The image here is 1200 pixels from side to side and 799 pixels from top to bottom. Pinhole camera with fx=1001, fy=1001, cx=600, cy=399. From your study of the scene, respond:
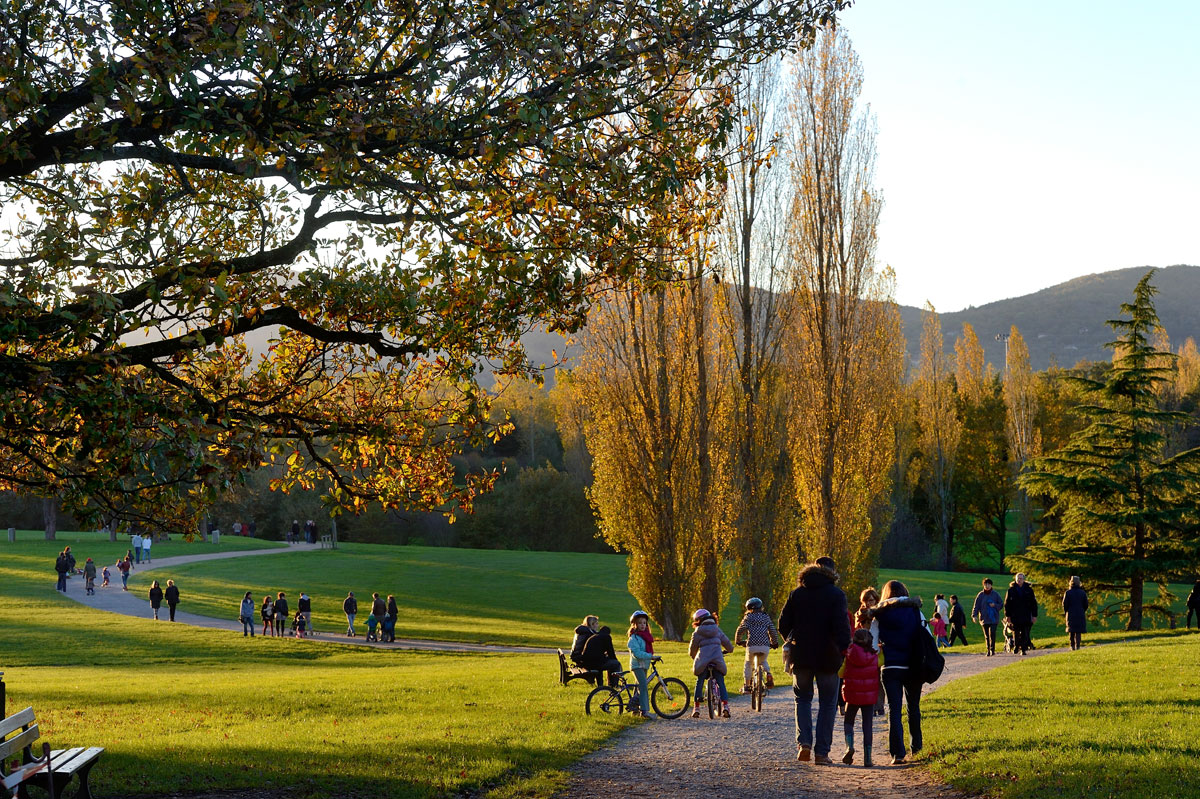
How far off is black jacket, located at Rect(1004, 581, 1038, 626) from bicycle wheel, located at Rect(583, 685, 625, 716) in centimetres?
1297

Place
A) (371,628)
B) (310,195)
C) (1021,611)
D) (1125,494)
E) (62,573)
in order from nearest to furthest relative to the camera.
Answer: (310,195), (1021,611), (1125,494), (371,628), (62,573)

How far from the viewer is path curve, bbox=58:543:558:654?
30672mm

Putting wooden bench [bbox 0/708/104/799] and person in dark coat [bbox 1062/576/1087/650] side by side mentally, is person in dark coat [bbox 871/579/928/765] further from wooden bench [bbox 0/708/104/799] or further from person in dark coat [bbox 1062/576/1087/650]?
person in dark coat [bbox 1062/576/1087/650]

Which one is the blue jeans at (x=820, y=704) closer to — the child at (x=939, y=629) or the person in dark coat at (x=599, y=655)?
the person in dark coat at (x=599, y=655)

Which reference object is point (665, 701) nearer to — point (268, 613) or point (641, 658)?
point (641, 658)

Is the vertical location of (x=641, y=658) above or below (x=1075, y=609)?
above

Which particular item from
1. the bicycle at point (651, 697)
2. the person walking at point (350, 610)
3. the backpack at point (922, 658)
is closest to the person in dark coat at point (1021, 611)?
the bicycle at point (651, 697)

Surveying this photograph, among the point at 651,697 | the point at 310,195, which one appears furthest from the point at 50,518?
the point at 310,195

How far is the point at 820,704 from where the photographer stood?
977 centimetres

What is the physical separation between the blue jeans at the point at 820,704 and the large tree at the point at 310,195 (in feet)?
13.4

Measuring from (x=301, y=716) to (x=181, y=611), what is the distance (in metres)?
26.6

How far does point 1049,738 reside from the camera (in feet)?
33.2

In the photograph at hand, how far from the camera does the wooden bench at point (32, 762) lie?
643 centimetres

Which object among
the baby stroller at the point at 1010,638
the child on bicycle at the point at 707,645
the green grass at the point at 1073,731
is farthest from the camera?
the baby stroller at the point at 1010,638
